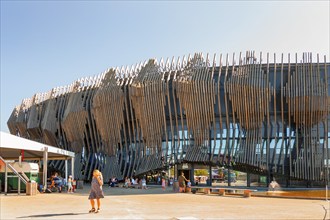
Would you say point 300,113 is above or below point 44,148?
above

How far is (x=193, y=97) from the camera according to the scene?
127 feet

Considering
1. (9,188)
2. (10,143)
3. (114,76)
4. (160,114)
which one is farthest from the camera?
(114,76)

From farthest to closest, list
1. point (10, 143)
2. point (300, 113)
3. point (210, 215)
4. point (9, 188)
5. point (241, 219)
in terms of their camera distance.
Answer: point (300, 113)
point (9, 188)
point (10, 143)
point (210, 215)
point (241, 219)

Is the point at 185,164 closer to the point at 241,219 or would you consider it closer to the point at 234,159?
the point at 234,159

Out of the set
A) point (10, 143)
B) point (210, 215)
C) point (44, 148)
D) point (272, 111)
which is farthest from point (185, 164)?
point (210, 215)

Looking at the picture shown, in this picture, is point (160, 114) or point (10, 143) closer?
point (10, 143)

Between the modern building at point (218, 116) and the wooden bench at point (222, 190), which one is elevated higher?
the modern building at point (218, 116)

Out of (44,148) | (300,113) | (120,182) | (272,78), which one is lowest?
(120,182)

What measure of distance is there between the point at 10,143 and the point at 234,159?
19826 millimetres

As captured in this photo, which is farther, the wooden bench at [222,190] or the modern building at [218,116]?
the modern building at [218,116]

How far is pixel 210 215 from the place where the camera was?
13453 millimetres

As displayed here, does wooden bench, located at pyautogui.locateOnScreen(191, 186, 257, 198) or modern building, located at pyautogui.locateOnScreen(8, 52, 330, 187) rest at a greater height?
modern building, located at pyautogui.locateOnScreen(8, 52, 330, 187)

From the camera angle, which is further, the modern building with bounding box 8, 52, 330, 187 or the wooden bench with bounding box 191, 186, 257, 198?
the modern building with bounding box 8, 52, 330, 187

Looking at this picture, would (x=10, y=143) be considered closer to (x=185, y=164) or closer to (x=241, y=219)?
(x=241, y=219)
